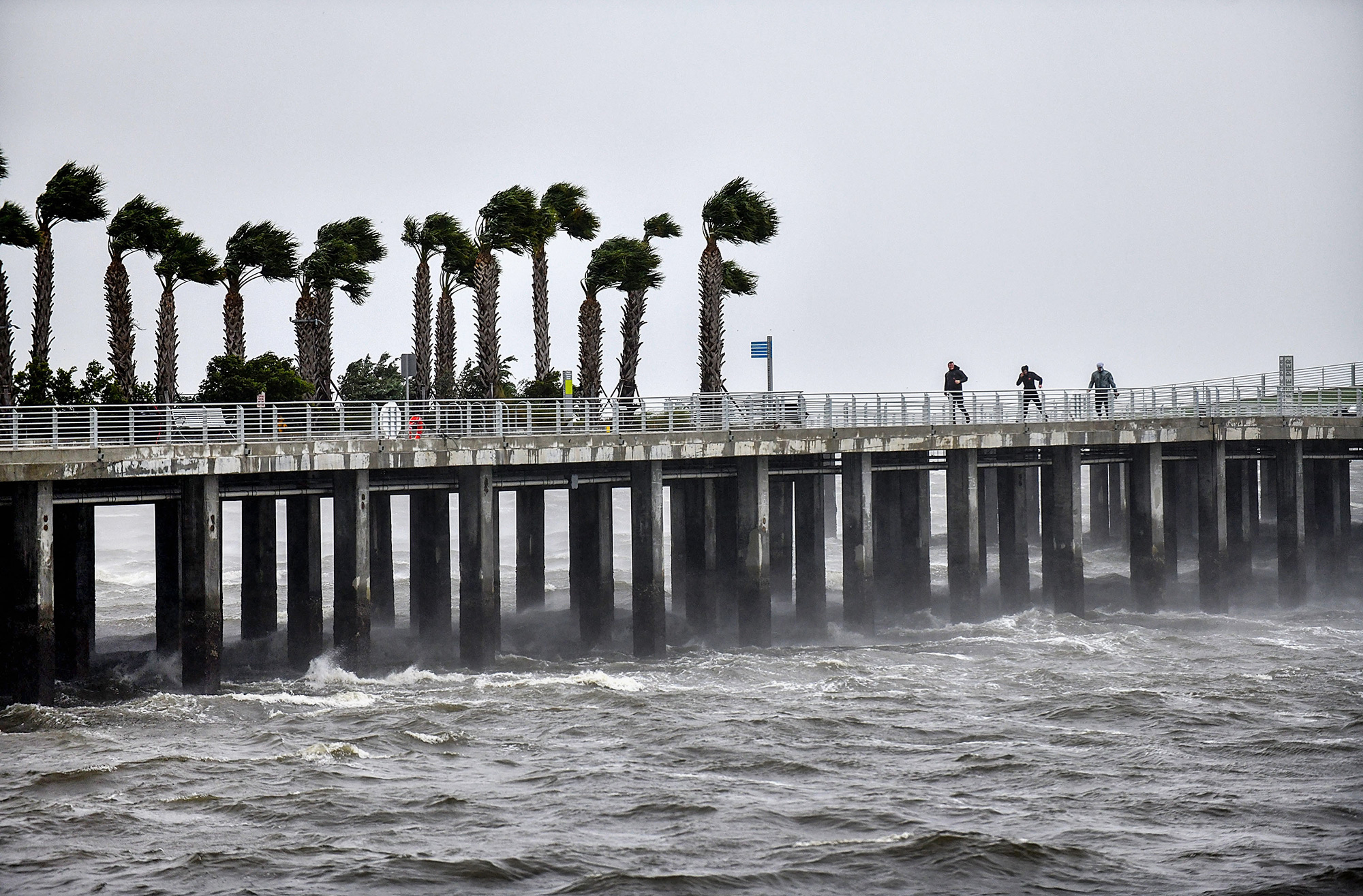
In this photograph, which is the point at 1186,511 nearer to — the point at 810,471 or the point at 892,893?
the point at 810,471

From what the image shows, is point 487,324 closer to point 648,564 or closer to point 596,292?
point 596,292

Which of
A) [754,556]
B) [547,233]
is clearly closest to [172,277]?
[547,233]

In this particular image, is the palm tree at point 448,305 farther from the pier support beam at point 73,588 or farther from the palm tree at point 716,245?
the pier support beam at point 73,588

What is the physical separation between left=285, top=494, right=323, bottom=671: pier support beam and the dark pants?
16531 millimetres

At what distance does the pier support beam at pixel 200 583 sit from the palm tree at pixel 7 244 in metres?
14.5

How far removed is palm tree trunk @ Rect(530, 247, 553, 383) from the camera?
154 feet

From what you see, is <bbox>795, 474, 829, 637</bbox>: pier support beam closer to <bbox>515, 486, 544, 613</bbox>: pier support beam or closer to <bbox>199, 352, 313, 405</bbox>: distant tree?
<bbox>515, 486, 544, 613</bbox>: pier support beam

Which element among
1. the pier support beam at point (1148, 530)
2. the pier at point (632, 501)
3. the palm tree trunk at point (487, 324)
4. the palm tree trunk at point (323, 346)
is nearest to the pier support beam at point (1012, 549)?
the pier at point (632, 501)

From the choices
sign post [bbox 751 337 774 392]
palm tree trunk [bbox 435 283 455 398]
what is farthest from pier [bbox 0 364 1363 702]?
palm tree trunk [bbox 435 283 455 398]

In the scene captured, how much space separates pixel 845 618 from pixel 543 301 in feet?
59.9

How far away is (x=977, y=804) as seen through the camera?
61.3ft

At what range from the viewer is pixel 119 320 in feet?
132

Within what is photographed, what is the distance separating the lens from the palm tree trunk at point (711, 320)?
151ft

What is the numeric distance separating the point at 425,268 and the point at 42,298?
1428 centimetres
